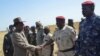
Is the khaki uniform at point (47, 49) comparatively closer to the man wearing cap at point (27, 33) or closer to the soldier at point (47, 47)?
the soldier at point (47, 47)

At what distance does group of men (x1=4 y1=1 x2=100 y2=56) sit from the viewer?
8305 mm

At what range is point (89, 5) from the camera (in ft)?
27.2

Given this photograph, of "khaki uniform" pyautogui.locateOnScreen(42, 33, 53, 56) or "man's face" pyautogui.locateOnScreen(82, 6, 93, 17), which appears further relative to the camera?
"khaki uniform" pyautogui.locateOnScreen(42, 33, 53, 56)

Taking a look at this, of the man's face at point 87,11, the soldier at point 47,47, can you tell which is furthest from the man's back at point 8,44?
the man's face at point 87,11

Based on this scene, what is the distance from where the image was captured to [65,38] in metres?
10.7

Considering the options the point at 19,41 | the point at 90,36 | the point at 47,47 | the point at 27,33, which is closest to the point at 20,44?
the point at 19,41

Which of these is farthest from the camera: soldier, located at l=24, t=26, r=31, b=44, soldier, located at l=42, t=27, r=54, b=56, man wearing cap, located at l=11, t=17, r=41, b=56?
soldier, located at l=24, t=26, r=31, b=44

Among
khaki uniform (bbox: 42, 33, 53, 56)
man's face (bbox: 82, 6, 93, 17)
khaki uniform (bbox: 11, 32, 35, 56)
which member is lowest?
khaki uniform (bbox: 42, 33, 53, 56)

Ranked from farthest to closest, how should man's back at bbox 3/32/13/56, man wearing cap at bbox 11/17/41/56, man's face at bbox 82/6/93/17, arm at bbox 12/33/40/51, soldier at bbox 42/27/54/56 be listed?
man's back at bbox 3/32/13/56
soldier at bbox 42/27/54/56
arm at bbox 12/33/40/51
man wearing cap at bbox 11/17/41/56
man's face at bbox 82/6/93/17

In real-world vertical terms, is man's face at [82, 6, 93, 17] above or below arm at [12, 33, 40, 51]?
above

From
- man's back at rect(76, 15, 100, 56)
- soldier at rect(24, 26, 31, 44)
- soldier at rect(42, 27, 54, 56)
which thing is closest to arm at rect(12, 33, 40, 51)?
soldier at rect(42, 27, 54, 56)

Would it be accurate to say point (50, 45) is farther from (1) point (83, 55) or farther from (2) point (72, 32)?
(1) point (83, 55)

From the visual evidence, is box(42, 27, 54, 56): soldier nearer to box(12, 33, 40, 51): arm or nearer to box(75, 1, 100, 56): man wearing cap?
box(12, 33, 40, 51): arm

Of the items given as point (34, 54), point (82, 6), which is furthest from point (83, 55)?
point (34, 54)
